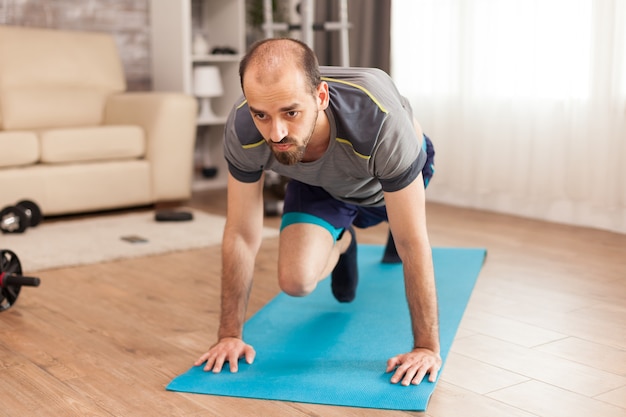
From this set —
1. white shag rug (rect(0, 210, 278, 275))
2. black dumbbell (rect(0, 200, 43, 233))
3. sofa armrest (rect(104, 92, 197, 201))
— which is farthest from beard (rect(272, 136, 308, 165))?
sofa armrest (rect(104, 92, 197, 201))

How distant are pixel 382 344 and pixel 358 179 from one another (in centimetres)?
45

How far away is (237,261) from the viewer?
203 cm

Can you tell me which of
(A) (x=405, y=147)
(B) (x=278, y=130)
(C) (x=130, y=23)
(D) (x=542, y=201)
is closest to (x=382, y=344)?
(A) (x=405, y=147)

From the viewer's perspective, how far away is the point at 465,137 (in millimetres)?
4352

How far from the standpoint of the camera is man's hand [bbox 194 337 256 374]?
1991 mm

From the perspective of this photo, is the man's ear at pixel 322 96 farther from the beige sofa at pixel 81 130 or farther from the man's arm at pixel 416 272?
the beige sofa at pixel 81 130

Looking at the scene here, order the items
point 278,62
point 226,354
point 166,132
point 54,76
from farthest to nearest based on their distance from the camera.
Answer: point 54,76 → point 166,132 → point 226,354 → point 278,62

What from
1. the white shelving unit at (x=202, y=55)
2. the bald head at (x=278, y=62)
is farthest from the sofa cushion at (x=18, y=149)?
the bald head at (x=278, y=62)

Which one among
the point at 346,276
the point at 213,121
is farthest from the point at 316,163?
the point at 213,121

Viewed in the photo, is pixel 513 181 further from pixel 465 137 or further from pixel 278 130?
pixel 278 130

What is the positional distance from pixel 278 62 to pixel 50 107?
121 inches

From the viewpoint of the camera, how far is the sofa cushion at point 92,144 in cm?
404

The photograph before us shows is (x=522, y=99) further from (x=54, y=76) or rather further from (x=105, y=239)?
(x=54, y=76)

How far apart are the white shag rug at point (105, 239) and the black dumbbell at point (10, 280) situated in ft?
1.72
